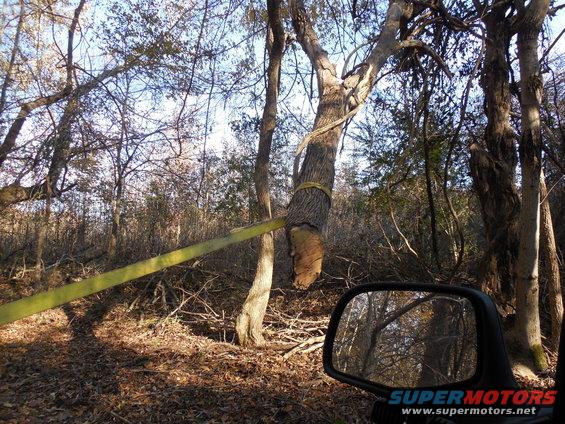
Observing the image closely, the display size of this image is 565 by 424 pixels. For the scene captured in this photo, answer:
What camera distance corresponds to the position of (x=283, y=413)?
437cm

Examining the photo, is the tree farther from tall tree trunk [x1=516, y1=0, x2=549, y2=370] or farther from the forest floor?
the forest floor

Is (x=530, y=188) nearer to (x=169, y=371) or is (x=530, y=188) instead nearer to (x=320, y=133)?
(x=320, y=133)

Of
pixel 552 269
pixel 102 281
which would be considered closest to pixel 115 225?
pixel 102 281

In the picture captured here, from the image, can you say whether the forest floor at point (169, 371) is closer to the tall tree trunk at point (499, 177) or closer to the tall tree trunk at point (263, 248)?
the tall tree trunk at point (263, 248)

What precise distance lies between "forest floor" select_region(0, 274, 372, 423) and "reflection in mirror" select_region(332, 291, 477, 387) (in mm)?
2068

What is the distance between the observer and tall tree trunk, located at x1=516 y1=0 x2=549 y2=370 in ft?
16.7

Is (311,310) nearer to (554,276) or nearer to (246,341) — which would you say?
(246,341)

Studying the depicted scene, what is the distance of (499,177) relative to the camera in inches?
236

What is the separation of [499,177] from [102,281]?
5193 mm

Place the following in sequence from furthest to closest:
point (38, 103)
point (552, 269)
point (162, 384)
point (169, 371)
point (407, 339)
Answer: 1. point (38, 103)
2. point (552, 269)
3. point (169, 371)
4. point (162, 384)
5. point (407, 339)

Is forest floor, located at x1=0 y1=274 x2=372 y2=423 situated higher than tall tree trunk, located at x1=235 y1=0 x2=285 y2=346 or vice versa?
tall tree trunk, located at x1=235 y1=0 x2=285 y2=346

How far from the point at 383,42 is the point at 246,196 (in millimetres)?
10769

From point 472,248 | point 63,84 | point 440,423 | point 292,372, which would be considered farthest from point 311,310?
point 63,84

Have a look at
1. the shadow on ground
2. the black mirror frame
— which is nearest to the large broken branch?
the shadow on ground
